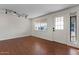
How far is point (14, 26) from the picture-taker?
2.64 meters

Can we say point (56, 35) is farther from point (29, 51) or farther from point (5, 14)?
point (5, 14)

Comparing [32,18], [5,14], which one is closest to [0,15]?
[5,14]

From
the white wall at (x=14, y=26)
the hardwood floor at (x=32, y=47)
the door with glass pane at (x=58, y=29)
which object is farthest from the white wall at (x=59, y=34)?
the white wall at (x=14, y=26)

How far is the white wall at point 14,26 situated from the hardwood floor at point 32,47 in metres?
0.12

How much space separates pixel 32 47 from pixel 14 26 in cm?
64

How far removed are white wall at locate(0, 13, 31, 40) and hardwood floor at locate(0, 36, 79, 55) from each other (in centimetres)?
12

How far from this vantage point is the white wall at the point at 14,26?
8.34 ft

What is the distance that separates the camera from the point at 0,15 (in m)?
2.41

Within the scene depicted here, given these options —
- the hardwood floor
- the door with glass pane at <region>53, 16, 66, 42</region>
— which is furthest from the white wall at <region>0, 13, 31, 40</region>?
the door with glass pane at <region>53, 16, 66, 42</region>

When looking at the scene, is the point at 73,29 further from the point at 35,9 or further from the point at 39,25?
the point at 35,9

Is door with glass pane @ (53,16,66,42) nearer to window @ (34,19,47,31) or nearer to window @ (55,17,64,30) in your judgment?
window @ (55,17,64,30)

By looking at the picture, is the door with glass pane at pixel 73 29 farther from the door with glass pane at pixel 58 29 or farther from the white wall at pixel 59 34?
the door with glass pane at pixel 58 29

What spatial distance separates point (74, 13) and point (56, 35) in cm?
73

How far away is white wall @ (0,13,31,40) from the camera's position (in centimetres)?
254
